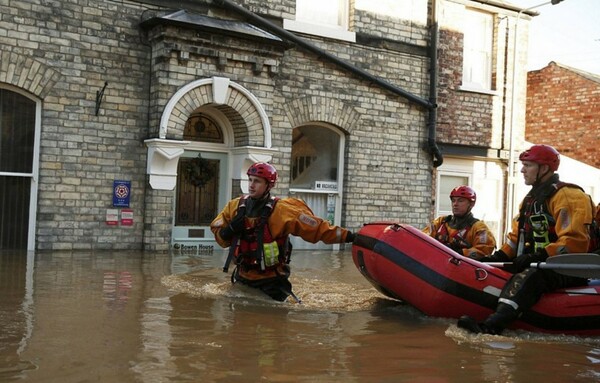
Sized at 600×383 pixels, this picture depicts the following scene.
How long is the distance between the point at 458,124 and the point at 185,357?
40.1 feet

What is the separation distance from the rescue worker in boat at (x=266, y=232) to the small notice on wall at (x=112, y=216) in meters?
5.33

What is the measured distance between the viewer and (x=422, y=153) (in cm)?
1548

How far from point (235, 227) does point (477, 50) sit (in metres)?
11.1

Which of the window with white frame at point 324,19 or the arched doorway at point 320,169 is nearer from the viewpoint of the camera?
the window with white frame at point 324,19

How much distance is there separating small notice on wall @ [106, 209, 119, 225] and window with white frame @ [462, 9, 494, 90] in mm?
7944

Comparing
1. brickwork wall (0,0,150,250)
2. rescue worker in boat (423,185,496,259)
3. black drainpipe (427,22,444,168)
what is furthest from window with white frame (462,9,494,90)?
rescue worker in boat (423,185,496,259)

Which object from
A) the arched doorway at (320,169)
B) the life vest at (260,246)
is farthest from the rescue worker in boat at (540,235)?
the arched doorway at (320,169)

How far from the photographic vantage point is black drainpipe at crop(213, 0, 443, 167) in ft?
42.3

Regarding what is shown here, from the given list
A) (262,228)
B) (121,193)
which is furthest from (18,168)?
(262,228)

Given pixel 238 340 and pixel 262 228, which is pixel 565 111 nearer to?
pixel 262 228

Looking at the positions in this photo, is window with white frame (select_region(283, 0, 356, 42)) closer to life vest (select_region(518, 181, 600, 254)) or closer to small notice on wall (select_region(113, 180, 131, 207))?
small notice on wall (select_region(113, 180, 131, 207))

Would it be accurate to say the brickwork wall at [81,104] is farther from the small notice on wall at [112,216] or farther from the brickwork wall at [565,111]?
the brickwork wall at [565,111]

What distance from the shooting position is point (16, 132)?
11.5 meters

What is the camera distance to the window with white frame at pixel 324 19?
45.8 feet
